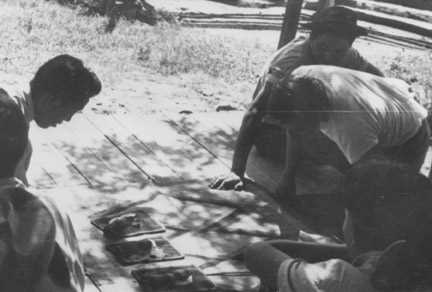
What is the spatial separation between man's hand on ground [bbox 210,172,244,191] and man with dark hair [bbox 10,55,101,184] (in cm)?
A: 177

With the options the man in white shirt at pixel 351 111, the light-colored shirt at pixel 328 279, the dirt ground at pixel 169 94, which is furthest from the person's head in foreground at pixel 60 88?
the dirt ground at pixel 169 94

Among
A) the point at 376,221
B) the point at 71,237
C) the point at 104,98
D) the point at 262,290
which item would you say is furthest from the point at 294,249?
the point at 104,98

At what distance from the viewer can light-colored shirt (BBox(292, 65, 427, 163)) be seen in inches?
183

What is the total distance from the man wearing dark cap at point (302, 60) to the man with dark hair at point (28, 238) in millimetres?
2625

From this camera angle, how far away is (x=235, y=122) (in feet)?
23.4

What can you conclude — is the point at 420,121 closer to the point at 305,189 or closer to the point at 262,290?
the point at 305,189

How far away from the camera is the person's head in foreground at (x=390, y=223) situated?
3.00 meters

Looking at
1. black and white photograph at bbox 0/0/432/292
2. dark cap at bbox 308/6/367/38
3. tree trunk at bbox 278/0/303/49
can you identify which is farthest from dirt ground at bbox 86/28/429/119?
dark cap at bbox 308/6/367/38

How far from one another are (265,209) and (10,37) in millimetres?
5310

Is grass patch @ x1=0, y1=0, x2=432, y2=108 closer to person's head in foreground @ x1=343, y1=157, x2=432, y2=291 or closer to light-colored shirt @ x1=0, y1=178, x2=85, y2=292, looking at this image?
person's head in foreground @ x1=343, y1=157, x2=432, y2=291

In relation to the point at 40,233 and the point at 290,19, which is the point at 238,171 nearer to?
the point at 290,19

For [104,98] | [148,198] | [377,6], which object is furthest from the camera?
[377,6]

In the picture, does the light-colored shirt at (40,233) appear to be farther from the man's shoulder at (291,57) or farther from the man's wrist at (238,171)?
the man's shoulder at (291,57)

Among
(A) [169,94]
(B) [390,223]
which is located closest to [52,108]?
(B) [390,223]
